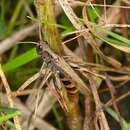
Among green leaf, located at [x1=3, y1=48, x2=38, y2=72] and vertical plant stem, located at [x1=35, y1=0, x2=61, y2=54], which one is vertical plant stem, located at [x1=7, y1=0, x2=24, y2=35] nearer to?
green leaf, located at [x1=3, y1=48, x2=38, y2=72]

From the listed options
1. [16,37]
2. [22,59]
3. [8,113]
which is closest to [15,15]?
[16,37]

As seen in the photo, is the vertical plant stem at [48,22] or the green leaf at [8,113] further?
the green leaf at [8,113]

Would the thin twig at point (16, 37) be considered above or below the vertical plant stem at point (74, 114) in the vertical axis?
above

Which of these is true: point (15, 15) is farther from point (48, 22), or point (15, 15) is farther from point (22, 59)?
point (48, 22)

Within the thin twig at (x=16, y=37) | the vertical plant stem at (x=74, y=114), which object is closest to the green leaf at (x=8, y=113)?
the vertical plant stem at (x=74, y=114)

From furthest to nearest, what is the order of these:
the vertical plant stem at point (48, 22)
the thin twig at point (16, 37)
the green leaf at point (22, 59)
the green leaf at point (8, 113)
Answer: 1. the thin twig at point (16, 37)
2. the green leaf at point (22, 59)
3. the green leaf at point (8, 113)
4. the vertical plant stem at point (48, 22)

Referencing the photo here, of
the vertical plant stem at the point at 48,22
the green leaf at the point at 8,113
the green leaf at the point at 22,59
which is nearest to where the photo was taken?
the vertical plant stem at the point at 48,22

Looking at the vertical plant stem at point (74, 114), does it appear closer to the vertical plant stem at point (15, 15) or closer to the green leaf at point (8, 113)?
the green leaf at point (8, 113)

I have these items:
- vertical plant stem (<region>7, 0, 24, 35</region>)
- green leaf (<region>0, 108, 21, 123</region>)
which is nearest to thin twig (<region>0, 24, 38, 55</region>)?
vertical plant stem (<region>7, 0, 24, 35</region>)

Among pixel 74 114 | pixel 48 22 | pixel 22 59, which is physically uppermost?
pixel 48 22

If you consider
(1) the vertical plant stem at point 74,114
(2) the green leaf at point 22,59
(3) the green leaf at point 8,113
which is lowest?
(1) the vertical plant stem at point 74,114

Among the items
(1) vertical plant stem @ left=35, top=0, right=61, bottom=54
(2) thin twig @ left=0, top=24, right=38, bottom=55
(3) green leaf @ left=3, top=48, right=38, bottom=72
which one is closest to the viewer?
(1) vertical plant stem @ left=35, top=0, right=61, bottom=54

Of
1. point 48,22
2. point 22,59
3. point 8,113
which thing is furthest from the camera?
point 22,59

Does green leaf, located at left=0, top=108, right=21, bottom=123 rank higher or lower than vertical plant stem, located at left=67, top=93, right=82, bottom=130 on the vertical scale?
higher
